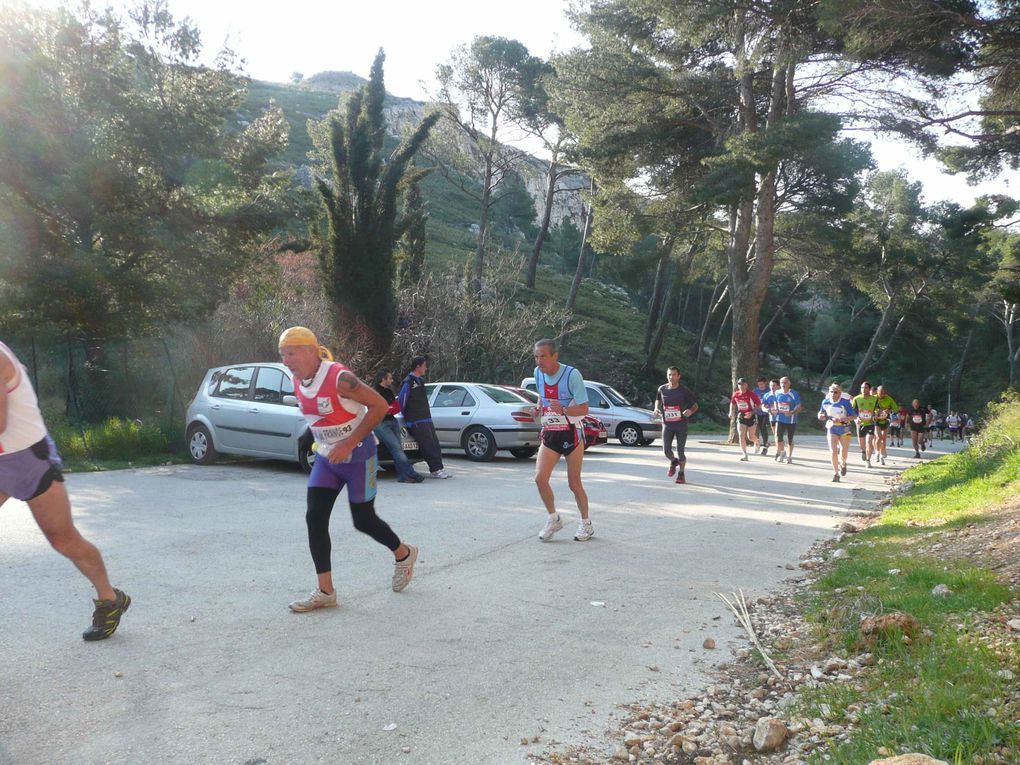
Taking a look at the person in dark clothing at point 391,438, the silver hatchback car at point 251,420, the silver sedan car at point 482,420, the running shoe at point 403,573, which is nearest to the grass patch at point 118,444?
the silver hatchback car at point 251,420

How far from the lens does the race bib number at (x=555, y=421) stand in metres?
8.22

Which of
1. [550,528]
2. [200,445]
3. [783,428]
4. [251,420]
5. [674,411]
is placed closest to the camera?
[550,528]

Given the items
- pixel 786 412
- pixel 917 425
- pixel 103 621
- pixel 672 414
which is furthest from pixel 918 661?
pixel 917 425

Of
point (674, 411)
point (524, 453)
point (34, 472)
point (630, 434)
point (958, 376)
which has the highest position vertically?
point (958, 376)

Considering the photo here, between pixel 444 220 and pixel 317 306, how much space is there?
52232 mm

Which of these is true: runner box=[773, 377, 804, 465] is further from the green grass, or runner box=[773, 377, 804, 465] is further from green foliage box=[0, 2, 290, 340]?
green foliage box=[0, 2, 290, 340]

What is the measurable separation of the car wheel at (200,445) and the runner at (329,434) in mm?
9230

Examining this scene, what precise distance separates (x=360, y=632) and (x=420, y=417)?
8.57 m

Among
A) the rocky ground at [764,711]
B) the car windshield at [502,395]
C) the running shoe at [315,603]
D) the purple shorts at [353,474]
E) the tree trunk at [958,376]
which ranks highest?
the tree trunk at [958,376]

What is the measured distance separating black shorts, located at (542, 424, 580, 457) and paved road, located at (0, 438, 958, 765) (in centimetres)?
88

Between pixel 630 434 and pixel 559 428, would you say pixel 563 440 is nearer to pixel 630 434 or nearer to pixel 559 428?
pixel 559 428

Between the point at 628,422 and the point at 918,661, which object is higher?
the point at 628,422

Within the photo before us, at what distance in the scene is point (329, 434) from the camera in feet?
17.8

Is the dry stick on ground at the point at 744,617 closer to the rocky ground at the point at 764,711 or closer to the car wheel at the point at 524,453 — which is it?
the rocky ground at the point at 764,711
